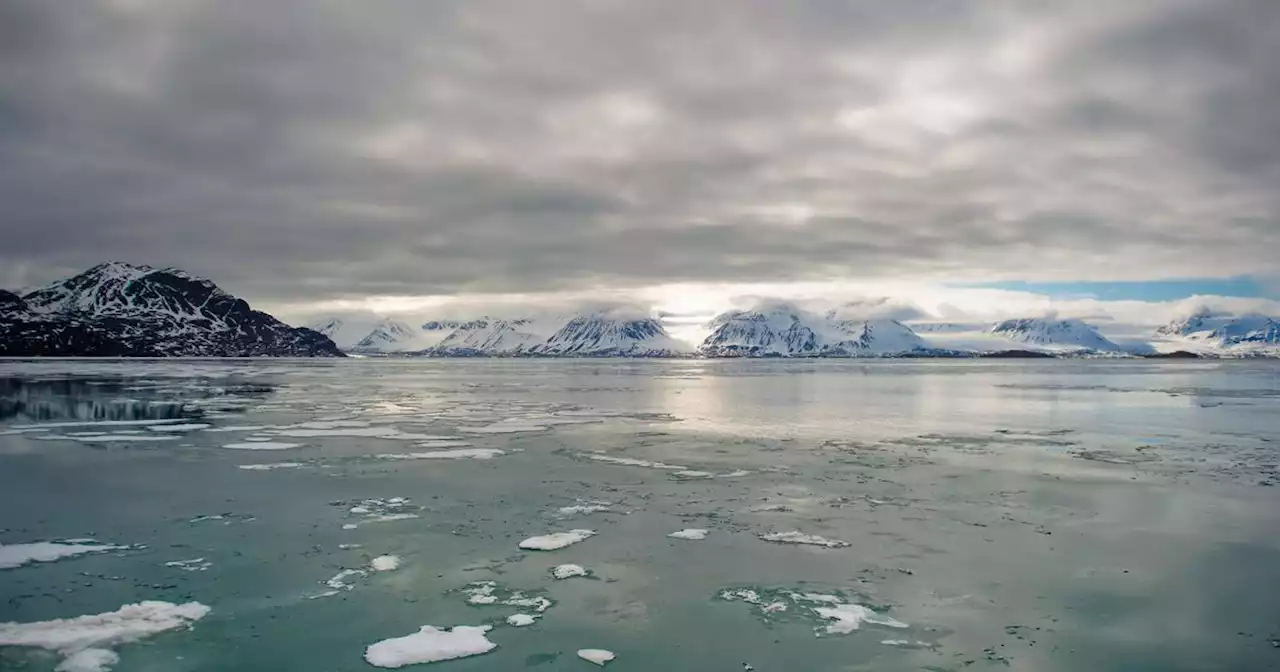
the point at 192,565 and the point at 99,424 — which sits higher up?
the point at 99,424

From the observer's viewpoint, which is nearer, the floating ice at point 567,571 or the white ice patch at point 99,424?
the floating ice at point 567,571

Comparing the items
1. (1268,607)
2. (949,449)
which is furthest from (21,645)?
(949,449)

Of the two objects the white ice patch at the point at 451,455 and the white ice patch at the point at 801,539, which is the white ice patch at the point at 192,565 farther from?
the white ice patch at the point at 451,455

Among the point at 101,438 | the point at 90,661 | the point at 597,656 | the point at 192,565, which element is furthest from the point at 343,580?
the point at 101,438

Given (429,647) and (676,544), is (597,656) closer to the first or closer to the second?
(429,647)

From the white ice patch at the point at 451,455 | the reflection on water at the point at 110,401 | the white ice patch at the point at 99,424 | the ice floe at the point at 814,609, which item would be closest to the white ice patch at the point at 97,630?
the ice floe at the point at 814,609

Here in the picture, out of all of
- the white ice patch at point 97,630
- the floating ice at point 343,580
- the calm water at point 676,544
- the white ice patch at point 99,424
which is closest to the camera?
the white ice patch at point 97,630

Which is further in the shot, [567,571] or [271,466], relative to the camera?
[271,466]

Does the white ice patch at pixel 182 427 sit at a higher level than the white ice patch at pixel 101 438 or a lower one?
lower

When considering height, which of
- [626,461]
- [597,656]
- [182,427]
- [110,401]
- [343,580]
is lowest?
Result: [597,656]
